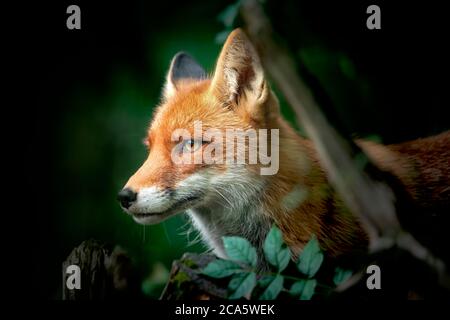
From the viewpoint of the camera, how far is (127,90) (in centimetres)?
239

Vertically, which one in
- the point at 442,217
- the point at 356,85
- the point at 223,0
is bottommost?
the point at 442,217

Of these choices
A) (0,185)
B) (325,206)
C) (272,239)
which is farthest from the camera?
(0,185)

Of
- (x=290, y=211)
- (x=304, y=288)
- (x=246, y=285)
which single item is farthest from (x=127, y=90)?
(x=304, y=288)

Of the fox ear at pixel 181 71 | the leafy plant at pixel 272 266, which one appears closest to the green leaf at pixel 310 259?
the leafy plant at pixel 272 266

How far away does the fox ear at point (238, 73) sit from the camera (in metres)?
2.05

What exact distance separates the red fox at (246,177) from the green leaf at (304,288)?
112mm

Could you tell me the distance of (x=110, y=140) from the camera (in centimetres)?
240

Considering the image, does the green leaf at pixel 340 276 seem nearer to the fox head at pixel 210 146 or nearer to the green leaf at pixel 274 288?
the green leaf at pixel 274 288

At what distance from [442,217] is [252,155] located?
27.4 inches

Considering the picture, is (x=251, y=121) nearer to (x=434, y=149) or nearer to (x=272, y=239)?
(x=272, y=239)

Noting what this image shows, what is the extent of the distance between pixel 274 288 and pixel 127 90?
0.94 metres

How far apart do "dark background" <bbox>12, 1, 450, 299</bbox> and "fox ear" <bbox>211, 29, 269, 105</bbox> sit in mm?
270

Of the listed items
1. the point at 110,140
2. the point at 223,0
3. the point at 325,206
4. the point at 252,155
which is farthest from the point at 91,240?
the point at 223,0

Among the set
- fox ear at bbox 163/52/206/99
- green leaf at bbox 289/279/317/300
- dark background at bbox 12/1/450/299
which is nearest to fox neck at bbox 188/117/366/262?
green leaf at bbox 289/279/317/300
